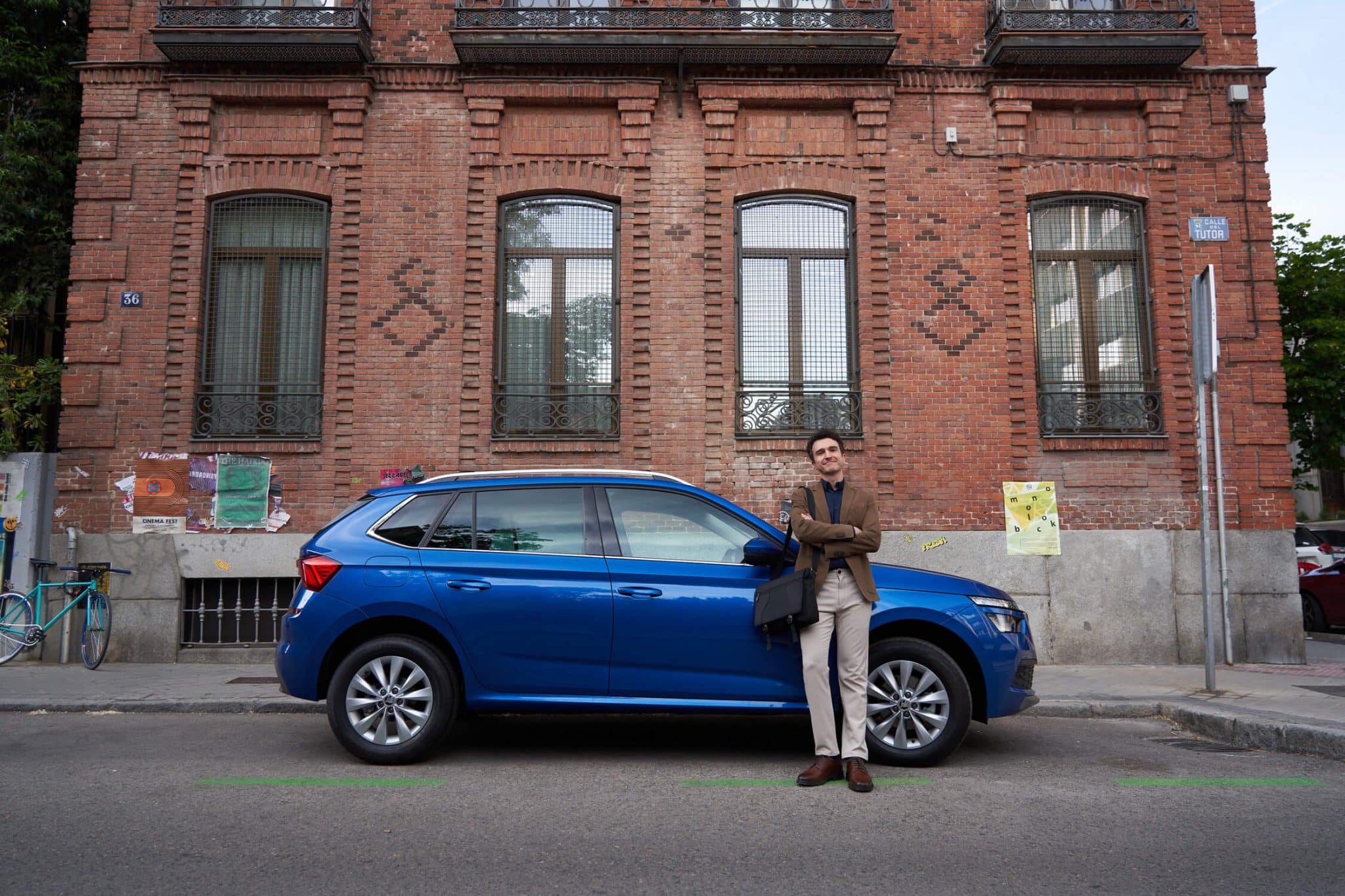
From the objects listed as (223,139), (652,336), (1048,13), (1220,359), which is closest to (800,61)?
(1048,13)

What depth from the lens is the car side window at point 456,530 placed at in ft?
20.2

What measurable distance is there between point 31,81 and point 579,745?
38.3ft

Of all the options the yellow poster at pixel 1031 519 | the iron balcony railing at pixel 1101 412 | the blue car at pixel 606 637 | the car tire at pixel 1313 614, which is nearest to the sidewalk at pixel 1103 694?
the yellow poster at pixel 1031 519

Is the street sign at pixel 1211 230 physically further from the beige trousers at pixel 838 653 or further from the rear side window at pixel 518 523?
the rear side window at pixel 518 523

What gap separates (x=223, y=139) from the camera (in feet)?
37.3

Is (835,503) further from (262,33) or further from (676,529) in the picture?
(262,33)

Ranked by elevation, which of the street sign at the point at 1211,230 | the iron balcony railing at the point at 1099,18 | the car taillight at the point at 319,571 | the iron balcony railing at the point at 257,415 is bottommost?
the car taillight at the point at 319,571

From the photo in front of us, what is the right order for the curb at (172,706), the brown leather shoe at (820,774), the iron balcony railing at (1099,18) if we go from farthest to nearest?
the iron balcony railing at (1099,18), the curb at (172,706), the brown leather shoe at (820,774)

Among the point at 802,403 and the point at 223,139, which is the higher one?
the point at 223,139

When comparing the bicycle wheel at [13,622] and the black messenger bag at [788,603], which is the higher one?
the black messenger bag at [788,603]

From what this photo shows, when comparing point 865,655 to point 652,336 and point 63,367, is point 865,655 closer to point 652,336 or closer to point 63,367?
point 652,336

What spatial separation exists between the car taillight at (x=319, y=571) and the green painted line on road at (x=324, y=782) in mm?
1141

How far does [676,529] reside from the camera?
6059mm

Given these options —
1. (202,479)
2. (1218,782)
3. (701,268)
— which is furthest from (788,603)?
(202,479)
